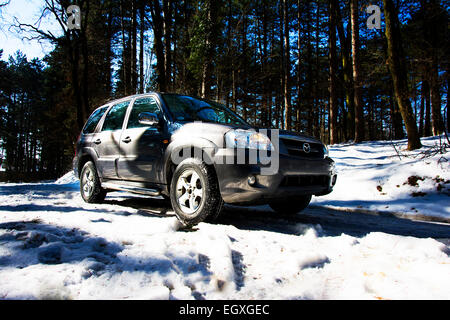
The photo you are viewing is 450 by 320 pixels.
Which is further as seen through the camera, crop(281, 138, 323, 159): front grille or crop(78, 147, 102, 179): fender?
crop(78, 147, 102, 179): fender

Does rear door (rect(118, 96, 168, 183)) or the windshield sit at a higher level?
the windshield

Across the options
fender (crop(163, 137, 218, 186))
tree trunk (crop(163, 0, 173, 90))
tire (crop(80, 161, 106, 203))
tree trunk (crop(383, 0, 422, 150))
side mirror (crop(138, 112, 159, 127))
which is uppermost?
tree trunk (crop(163, 0, 173, 90))

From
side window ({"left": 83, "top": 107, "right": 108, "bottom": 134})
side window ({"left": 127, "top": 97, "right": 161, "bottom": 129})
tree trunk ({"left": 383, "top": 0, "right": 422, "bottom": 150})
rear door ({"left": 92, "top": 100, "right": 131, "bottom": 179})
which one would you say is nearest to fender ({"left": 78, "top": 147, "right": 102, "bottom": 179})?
rear door ({"left": 92, "top": 100, "right": 131, "bottom": 179})

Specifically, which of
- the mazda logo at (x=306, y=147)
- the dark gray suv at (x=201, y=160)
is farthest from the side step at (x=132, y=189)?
the mazda logo at (x=306, y=147)

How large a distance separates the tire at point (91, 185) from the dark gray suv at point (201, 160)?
0.08 feet

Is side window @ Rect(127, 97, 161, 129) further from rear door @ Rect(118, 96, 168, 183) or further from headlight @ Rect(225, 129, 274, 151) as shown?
headlight @ Rect(225, 129, 274, 151)

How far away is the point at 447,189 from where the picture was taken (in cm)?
437

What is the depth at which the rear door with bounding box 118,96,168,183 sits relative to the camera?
3.37 meters

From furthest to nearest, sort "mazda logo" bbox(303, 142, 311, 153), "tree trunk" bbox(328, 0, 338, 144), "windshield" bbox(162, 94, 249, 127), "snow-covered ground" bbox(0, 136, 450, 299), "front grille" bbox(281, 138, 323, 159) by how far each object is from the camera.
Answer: "tree trunk" bbox(328, 0, 338, 144) < "windshield" bbox(162, 94, 249, 127) < "mazda logo" bbox(303, 142, 311, 153) < "front grille" bbox(281, 138, 323, 159) < "snow-covered ground" bbox(0, 136, 450, 299)

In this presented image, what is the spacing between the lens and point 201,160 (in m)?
2.82

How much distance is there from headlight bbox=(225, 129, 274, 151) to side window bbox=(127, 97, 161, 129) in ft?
4.98

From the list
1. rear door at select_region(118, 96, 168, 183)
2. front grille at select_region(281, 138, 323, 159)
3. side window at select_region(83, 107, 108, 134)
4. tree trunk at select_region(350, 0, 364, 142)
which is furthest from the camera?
tree trunk at select_region(350, 0, 364, 142)
